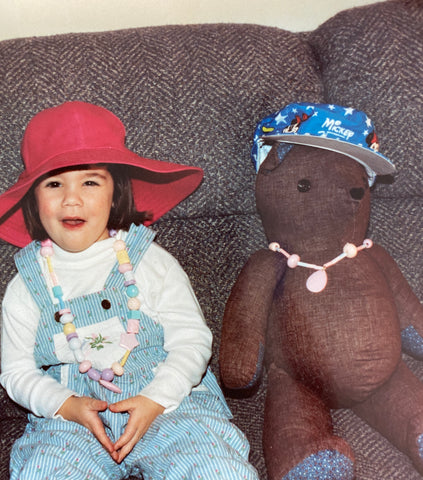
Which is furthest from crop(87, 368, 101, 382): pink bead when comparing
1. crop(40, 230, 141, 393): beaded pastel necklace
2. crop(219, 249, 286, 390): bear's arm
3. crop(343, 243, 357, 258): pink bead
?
crop(343, 243, 357, 258): pink bead

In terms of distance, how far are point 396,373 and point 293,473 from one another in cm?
27

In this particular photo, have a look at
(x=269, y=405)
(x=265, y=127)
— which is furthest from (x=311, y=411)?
(x=265, y=127)

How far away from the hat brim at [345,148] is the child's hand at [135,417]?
517mm

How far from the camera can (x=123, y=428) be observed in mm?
1008

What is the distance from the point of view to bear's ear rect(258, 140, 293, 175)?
3.52 ft

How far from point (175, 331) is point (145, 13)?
0.71 m

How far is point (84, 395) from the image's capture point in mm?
1046

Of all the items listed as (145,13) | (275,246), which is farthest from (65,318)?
(145,13)

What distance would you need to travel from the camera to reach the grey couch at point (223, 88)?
1.10 meters

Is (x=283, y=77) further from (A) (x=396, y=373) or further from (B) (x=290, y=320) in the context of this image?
(A) (x=396, y=373)

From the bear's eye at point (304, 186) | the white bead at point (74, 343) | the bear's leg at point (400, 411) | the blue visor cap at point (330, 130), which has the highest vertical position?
the blue visor cap at point (330, 130)

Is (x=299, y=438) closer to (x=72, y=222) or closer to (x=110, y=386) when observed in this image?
(x=110, y=386)

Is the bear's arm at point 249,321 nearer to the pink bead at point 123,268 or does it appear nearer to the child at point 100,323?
the child at point 100,323

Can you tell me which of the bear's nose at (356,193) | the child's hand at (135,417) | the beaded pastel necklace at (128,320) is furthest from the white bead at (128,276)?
the bear's nose at (356,193)
